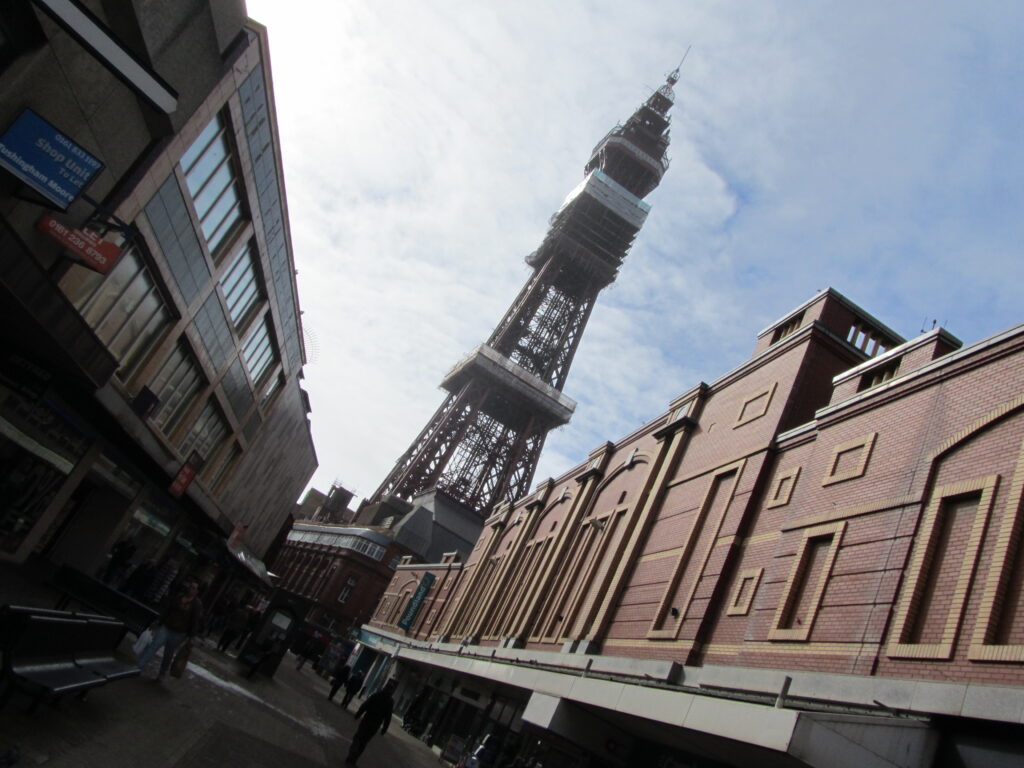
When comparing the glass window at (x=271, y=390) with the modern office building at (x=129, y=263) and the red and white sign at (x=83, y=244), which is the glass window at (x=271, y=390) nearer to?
the modern office building at (x=129, y=263)

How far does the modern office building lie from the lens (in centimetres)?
857

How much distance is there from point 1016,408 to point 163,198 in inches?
496

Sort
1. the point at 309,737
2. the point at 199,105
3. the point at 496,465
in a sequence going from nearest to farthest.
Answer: the point at 199,105 < the point at 309,737 < the point at 496,465

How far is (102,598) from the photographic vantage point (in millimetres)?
12578

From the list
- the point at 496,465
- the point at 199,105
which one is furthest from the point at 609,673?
the point at 496,465

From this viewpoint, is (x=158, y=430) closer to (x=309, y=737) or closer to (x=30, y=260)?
(x=309, y=737)

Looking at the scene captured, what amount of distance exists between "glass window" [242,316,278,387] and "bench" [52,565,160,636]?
10.4 m

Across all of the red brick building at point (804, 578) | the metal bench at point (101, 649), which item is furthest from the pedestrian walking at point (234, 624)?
the metal bench at point (101, 649)

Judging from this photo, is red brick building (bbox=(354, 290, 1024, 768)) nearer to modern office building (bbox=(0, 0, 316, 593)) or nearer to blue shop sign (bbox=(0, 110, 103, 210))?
modern office building (bbox=(0, 0, 316, 593))

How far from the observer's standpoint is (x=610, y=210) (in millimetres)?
71250

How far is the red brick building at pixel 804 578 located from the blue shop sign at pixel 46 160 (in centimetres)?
990

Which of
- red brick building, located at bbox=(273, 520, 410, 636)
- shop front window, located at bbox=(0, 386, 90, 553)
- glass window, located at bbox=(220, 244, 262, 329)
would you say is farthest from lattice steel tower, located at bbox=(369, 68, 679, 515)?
shop front window, located at bbox=(0, 386, 90, 553)

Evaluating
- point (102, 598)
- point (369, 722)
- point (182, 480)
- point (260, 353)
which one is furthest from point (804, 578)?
point (260, 353)

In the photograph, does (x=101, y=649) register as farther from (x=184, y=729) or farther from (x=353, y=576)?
(x=353, y=576)
